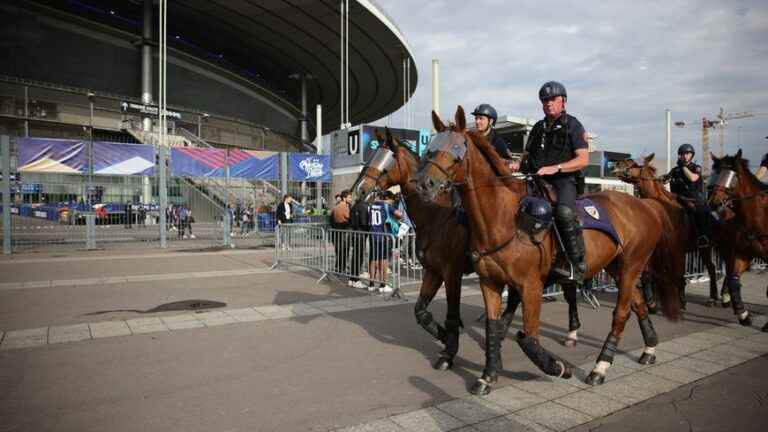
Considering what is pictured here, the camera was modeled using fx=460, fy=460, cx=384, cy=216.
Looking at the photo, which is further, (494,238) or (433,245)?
(433,245)

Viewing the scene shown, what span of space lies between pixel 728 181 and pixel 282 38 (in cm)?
4313

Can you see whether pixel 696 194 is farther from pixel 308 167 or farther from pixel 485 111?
pixel 308 167

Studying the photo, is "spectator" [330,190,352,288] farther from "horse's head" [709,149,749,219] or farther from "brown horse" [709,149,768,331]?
"brown horse" [709,149,768,331]

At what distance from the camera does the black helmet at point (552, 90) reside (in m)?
4.66

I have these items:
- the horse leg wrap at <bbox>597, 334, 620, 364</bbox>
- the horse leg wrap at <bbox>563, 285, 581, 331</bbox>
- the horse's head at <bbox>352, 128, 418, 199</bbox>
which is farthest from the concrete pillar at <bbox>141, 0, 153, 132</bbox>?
the horse leg wrap at <bbox>597, 334, 620, 364</bbox>

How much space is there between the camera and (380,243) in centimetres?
930

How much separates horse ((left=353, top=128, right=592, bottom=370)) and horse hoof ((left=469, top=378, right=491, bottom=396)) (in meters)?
0.69

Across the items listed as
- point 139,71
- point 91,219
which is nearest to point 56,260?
point 91,219

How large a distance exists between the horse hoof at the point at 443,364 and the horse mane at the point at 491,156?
2.02m

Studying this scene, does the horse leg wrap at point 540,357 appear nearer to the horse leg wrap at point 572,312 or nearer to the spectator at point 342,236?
the horse leg wrap at point 572,312

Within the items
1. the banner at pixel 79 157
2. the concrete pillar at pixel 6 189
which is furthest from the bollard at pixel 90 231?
the concrete pillar at pixel 6 189

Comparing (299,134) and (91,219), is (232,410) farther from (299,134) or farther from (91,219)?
(299,134)

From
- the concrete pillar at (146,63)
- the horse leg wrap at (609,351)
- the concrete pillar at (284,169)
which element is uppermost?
the concrete pillar at (146,63)

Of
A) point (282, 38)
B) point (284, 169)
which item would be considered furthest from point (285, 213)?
point (282, 38)
